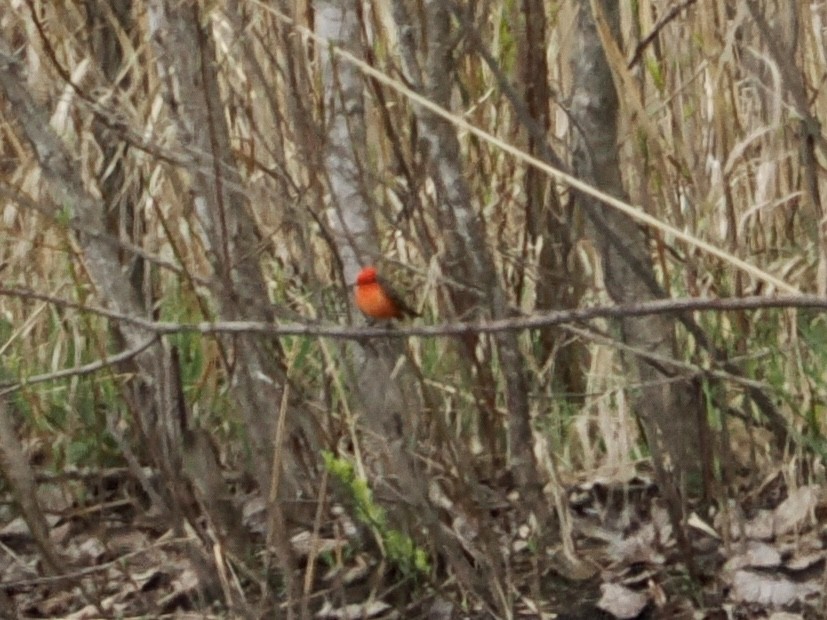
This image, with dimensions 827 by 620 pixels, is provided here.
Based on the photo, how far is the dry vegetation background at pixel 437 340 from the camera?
2732mm

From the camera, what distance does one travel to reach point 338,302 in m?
3.26

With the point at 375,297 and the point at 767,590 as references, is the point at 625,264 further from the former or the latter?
the point at 767,590

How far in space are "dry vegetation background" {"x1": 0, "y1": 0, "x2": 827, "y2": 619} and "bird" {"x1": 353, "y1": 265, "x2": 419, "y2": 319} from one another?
0.19ft

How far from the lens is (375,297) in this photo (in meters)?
2.93

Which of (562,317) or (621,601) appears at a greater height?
(562,317)

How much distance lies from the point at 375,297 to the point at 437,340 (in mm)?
481

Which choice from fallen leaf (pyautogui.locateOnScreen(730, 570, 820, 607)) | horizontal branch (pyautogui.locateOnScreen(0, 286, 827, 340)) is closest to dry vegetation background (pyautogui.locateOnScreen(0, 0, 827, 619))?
fallen leaf (pyautogui.locateOnScreen(730, 570, 820, 607))

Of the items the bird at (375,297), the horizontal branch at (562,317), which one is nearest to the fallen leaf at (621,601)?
the bird at (375,297)

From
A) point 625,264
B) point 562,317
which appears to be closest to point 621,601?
point 625,264

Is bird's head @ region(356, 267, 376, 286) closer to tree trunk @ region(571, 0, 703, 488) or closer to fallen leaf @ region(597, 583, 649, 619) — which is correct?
tree trunk @ region(571, 0, 703, 488)

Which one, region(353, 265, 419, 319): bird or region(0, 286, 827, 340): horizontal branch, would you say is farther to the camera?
region(353, 265, 419, 319): bird

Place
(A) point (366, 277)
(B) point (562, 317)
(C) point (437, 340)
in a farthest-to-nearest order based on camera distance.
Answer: (C) point (437, 340) → (A) point (366, 277) → (B) point (562, 317)

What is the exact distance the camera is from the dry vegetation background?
8.96 ft

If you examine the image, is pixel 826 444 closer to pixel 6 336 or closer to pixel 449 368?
pixel 449 368
